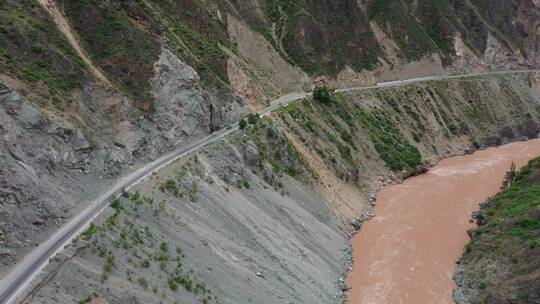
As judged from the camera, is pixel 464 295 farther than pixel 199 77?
No

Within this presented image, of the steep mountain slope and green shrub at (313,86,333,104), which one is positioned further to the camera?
green shrub at (313,86,333,104)

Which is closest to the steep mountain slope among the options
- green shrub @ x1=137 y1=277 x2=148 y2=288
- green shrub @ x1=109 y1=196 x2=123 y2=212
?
green shrub @ x1=109 y1=196 x2=123 y2=212

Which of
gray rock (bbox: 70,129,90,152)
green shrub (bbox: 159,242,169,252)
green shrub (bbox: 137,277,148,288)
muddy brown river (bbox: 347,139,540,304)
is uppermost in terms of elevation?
gray rock (bbox: 70,129,90,152)

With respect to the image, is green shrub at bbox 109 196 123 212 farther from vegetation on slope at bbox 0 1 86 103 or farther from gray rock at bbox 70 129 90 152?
vegetation on slope at bbox 0 1 86 103

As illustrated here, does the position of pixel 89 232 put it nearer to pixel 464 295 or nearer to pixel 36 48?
pixel 36 48

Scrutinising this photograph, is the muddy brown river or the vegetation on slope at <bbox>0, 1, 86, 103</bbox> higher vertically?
the vegetation on slope at <bbox>0, 1, 86, 103</bbox>

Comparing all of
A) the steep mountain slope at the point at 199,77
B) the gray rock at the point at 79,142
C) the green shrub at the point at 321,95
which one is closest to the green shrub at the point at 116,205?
the steep mountain slope at the point at 199,77

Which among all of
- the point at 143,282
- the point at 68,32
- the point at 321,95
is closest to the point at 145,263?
the point at 143,282

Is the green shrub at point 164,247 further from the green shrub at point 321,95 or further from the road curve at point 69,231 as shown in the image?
the green shrub at point 321,95
